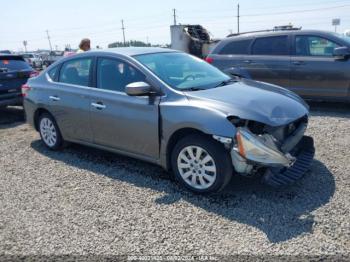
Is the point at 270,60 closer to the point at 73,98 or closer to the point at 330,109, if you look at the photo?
the point at 330,109

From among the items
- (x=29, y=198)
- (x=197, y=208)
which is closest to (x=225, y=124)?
(x=197, y=208)

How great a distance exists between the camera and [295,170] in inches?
166

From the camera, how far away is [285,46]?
27.0ft

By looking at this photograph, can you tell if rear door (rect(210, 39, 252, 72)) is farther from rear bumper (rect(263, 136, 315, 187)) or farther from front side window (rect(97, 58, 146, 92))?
rear bumper (rect(263, 136, 315, 187))

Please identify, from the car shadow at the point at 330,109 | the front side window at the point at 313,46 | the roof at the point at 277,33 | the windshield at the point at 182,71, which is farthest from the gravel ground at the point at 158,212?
the roof at the point at 277,33

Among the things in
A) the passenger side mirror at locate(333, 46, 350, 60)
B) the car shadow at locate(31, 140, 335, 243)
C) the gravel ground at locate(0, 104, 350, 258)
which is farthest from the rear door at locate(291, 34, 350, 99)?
the car shadow at locate(31, 140, 335, 243)

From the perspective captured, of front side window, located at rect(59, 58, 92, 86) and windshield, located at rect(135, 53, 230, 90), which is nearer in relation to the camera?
windshield, located at rect(135, 53, 230, 90)

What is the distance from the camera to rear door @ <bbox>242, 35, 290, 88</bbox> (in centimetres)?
820

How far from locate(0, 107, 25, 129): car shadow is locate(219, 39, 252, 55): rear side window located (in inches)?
201

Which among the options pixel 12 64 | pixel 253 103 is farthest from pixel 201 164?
pixel 12 64

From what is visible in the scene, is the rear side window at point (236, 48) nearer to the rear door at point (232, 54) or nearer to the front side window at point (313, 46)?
the rear door at point (232, 54)

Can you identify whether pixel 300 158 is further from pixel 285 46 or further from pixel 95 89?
pixel 285 46

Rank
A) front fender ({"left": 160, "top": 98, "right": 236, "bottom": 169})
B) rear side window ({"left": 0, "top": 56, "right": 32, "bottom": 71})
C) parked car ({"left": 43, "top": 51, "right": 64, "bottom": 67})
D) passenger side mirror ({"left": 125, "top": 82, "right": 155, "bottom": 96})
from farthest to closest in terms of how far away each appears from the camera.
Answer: parked car ({"left": 43, "top": 51, "right": 64, "bottom": 67}) → rear side window ({"left": 0, "top": 56, "right": 32, "bottom": 71}) → passenger side mirror ({"left": 125, "top": 82, "right": 155, "bottom": 96}) → front fender ({"left": 160, "top": 98, "right": 236, "bottom": 169})

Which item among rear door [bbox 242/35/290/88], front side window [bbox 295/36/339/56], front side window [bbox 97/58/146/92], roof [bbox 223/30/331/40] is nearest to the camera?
front side window [bbox 97/58/146/92]
